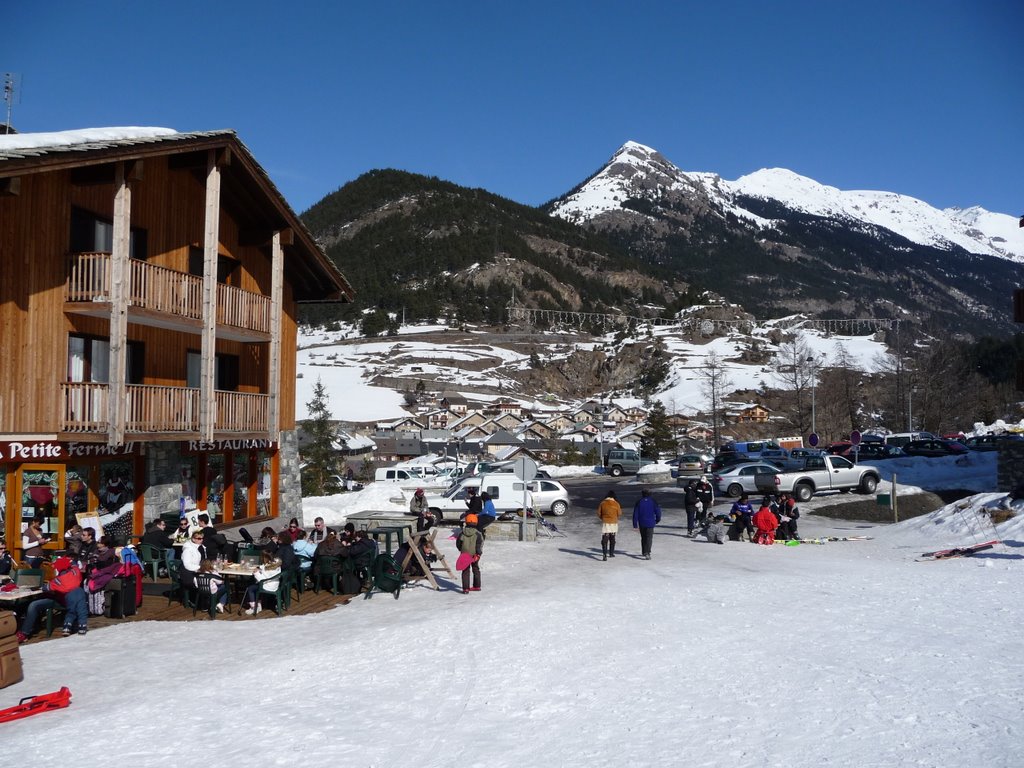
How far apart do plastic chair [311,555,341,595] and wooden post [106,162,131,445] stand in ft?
16.5

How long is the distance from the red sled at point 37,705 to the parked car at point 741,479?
27.7m

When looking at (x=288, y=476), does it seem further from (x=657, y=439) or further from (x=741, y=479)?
(x=657, y=439)

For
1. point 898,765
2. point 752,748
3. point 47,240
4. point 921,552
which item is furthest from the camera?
point 921,552

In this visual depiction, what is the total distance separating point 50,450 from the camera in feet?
53.7

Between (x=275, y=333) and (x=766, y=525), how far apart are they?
44.8ft

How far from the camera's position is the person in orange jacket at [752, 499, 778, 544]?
22125 mm

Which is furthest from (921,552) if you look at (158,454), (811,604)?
(158,454)

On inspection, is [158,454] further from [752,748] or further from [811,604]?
[752,748]

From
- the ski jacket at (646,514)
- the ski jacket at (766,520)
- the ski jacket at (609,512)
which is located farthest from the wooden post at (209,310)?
the ski jacket at (766,520)

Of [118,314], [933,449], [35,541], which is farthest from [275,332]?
[933,449]

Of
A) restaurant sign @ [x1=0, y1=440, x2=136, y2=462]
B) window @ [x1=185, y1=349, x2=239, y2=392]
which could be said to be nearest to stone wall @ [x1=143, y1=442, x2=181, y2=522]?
restaurant sign @ [x1=0, y1=440, x2=136, y2=462]

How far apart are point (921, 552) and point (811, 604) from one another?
8.55m

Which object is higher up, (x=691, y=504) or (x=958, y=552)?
(x=691, y=504)

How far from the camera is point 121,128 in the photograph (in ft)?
63.1
